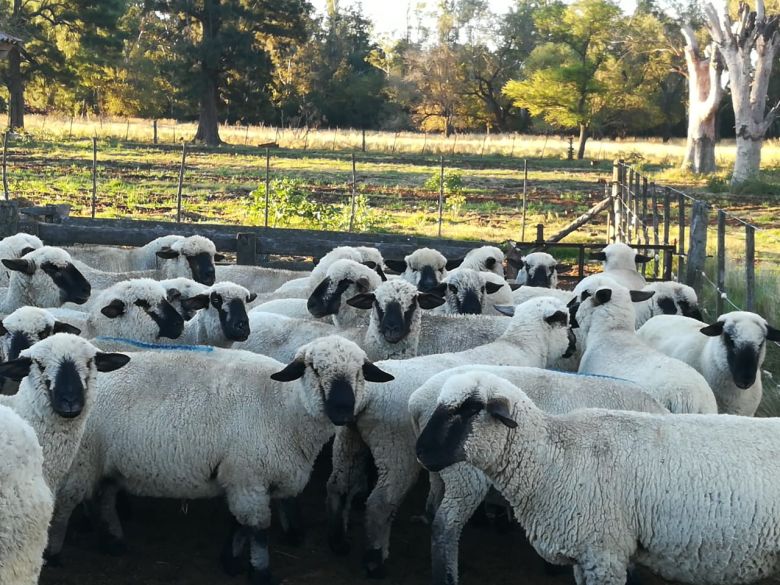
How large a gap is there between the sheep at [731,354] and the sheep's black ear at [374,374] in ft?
7.66

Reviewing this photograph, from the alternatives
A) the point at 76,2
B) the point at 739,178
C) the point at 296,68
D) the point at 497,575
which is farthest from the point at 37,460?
the point at 296,68

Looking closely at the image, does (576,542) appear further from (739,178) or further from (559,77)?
(559,77)

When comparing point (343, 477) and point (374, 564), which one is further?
point (343, 477)

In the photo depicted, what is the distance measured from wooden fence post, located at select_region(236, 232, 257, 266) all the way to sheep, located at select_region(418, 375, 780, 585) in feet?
22.3

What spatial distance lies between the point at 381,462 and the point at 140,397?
1.37m

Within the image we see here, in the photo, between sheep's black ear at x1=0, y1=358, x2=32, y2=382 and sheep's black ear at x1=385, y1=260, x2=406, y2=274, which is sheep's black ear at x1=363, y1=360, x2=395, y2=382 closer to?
sheep's black ear at x1=0, y1=358, x2=32, y2=382

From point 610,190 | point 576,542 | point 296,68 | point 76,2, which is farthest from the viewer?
point 296,68

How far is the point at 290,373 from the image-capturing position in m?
5.01

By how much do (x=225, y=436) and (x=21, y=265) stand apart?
3109 millimetres

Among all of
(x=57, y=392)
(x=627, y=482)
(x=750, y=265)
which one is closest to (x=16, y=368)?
(x=57, y=392)

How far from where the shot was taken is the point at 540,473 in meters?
4.22

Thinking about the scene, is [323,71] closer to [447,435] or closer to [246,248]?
[246,248]

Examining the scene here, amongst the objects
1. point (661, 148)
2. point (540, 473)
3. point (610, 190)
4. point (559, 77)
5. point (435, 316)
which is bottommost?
point (540, 473)

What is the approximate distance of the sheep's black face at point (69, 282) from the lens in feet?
24.0
